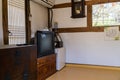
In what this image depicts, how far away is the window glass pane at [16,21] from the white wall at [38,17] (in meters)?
0.59

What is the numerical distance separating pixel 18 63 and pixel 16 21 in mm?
1801

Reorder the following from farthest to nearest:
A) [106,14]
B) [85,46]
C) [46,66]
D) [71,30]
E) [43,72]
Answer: [71,30] → [85,46] → [106,14] → [46,66] → [43,72]

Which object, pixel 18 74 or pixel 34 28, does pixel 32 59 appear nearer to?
pixel 18 74

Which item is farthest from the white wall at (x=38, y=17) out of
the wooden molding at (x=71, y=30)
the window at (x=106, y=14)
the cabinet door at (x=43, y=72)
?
the window at (x=106, y=14)

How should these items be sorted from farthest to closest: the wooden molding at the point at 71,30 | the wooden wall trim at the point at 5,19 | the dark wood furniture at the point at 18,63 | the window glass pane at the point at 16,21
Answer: the wooden molding at the point at 71,30
the window glass pane at the point at 16,21
the wooden wall trim at the point at 5,19
the dark wood furniture at the point at 18,63

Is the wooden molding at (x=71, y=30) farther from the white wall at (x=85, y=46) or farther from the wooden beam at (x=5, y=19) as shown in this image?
the wooden beam at (x=5, y=19)

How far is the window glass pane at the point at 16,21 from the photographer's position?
119 inches

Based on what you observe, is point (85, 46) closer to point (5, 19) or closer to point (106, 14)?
point (106, 14)

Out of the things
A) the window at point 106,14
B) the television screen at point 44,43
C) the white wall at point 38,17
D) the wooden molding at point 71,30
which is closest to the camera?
the television screen at point 44,43

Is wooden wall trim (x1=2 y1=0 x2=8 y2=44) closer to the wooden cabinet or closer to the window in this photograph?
the wooden cabinet

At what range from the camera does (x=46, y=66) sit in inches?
138

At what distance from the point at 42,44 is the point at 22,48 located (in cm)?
176

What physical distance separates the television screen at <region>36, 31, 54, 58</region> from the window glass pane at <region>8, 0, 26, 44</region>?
0.46 meters

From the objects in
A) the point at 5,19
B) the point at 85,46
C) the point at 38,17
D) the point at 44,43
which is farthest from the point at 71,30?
the point at 5,19
